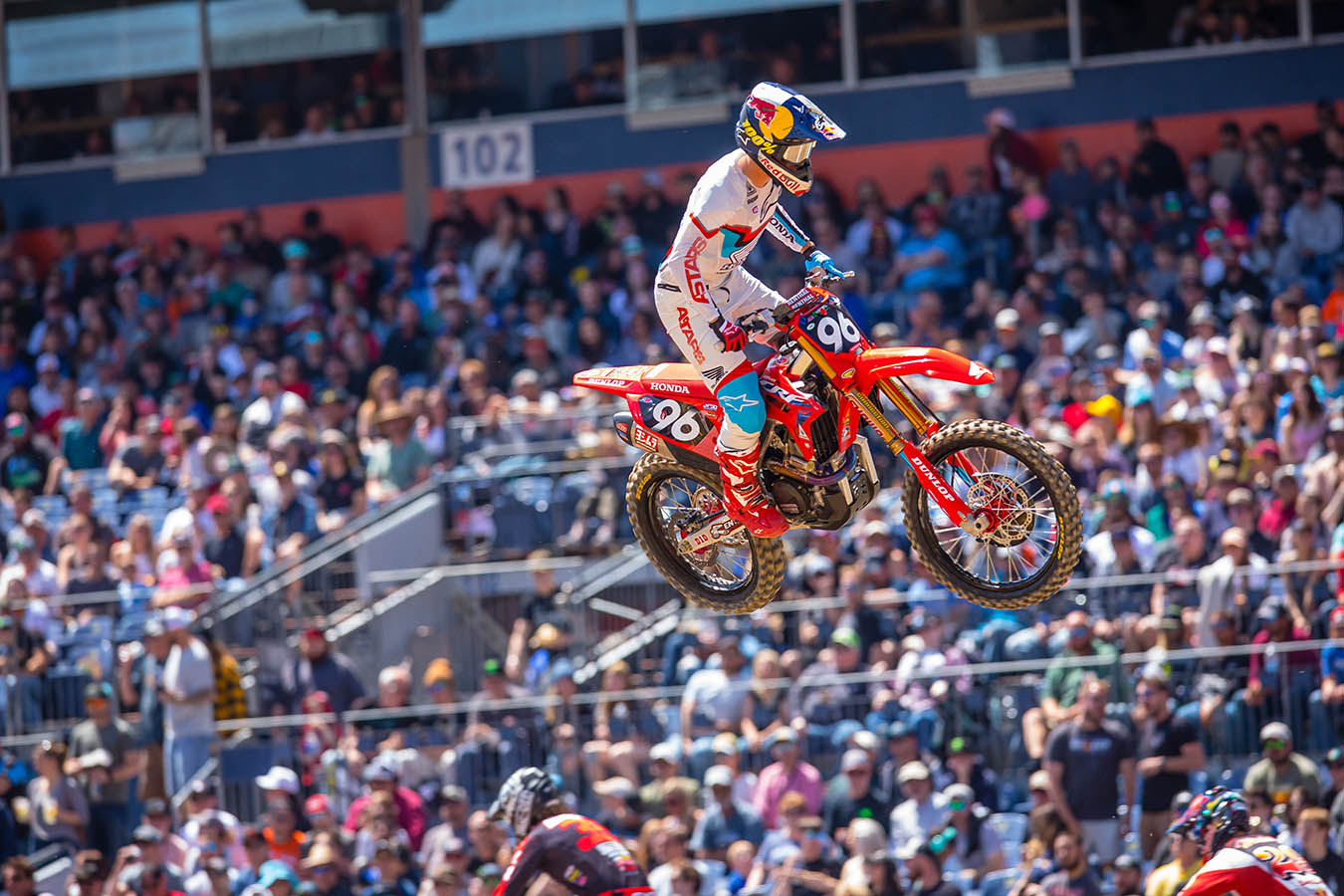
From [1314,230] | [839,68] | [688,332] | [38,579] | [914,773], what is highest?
[839,68]

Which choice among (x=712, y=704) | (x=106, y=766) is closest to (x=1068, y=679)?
(x=712, y=704)

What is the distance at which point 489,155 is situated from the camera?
2230 centimetres

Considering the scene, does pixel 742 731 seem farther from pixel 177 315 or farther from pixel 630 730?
pixel 177 315

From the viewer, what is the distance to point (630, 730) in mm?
14484

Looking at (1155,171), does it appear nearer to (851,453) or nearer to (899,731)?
(899,731)

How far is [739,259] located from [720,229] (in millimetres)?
209

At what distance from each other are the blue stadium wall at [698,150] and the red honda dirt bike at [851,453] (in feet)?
38.1

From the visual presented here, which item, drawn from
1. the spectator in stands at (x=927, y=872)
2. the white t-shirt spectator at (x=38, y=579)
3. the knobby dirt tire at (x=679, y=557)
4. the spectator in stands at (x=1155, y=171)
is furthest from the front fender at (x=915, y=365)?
the spectator in stands at (x=1155, y=171)

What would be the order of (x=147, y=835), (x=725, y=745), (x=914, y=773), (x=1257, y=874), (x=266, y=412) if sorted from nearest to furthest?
(x=1257, y=874) → (x=914, y=773) → (x=725, y=745) → (x=147, y=835) → (x=266, y=412)

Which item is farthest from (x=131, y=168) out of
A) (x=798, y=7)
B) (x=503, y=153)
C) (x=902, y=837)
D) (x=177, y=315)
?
(x=902, y=837)

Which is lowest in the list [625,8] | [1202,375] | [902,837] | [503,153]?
[902,837]

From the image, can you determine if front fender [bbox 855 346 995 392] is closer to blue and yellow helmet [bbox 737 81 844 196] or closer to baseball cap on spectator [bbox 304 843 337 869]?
blue and yellow helmet [bbox 737 81 844 196]

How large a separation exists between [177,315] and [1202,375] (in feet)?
37.3

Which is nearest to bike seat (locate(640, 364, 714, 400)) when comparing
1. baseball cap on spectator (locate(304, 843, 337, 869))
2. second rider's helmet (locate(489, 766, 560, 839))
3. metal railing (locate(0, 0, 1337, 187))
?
second rider's helmet (locate(489, 766, 560, 839))
